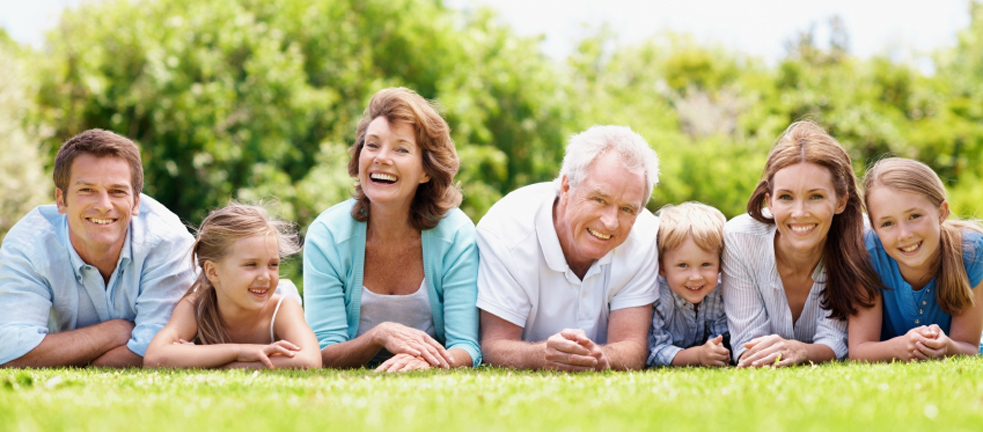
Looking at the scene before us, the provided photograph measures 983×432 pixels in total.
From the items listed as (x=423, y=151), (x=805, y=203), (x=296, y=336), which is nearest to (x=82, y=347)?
(x=296, y=336)

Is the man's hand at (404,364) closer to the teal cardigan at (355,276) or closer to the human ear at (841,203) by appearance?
the teal cardigan at (355,276)

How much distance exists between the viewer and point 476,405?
12.4 feet

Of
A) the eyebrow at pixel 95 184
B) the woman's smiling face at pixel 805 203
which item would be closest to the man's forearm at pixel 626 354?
the woman's smiling face at pixel 805 203

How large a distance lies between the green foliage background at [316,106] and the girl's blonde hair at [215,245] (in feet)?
30.8

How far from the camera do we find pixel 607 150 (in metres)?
5.65

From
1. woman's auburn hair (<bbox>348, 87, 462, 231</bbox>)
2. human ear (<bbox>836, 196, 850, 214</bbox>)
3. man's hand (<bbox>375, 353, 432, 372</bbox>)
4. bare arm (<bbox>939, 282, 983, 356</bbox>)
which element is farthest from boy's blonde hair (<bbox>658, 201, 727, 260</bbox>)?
man's hand (<bbox>375, 353, 432, 372</bbox>)

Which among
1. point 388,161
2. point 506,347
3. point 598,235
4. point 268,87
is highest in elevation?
point 268,87

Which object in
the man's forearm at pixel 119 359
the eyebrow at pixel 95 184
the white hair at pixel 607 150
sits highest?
the white hair at pixel 607 150

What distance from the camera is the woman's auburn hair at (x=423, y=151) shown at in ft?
19.7

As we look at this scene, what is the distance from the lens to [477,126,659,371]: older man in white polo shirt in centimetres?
560

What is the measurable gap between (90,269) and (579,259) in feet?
11.4

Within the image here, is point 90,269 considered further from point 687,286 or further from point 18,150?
point 18,150

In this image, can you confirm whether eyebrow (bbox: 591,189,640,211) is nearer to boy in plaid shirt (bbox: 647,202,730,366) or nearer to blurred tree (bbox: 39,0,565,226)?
boy in plaid shirt (bbox: 647,202,730,366)

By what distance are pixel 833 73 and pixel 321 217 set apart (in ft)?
112
